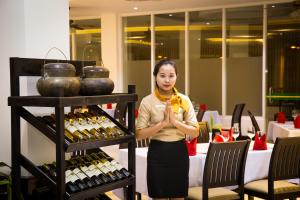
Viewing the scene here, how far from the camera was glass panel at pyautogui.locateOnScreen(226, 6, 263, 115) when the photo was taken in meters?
9.99

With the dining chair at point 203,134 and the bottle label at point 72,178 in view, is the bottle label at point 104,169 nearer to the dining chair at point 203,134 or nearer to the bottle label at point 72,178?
the bottle label at point 72,178

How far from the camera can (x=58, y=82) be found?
2348mm

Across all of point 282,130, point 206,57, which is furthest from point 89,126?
point 206,57

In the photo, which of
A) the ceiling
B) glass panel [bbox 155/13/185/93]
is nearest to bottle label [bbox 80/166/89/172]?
the ceiling

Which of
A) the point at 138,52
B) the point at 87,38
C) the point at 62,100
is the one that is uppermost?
the point at 87,38

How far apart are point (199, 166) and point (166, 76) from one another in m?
1.03

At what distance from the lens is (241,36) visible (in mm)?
10180

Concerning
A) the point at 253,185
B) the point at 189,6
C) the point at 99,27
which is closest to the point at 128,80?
the point at 99,27

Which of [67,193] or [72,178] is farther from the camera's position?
[72,178]

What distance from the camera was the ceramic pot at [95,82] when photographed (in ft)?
8.43

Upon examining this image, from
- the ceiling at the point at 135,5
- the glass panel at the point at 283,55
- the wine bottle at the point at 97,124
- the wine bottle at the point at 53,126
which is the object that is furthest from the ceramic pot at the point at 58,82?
the glass panel at the point at 283,55

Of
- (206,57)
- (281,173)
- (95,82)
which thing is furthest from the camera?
(206,57)

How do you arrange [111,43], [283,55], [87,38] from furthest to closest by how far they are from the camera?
1. [87,38]
2. [111,43]
3. [283,55]

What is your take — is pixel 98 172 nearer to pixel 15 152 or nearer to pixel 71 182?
pixel 71 182
